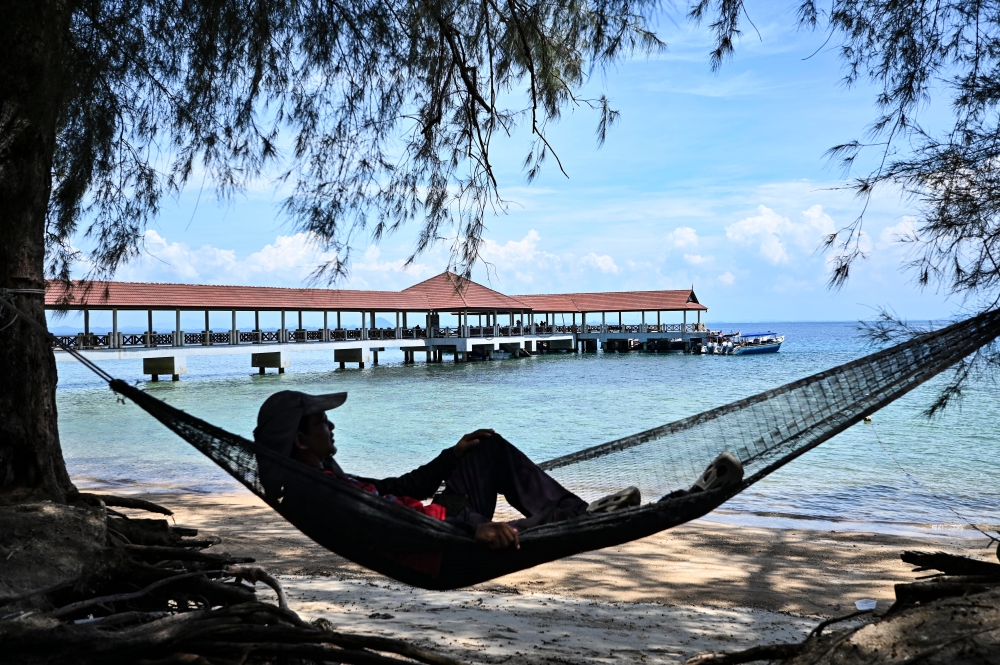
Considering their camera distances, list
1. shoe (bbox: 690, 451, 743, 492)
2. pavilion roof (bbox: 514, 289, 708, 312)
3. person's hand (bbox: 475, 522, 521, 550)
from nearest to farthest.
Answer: person's hand (bbox: 475, 522, 521, 550) → shoe (bbox: 690, 451, 743, 492) → pavilion roof (bbox: 514, 289, 708, 312)

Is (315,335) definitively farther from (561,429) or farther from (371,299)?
(561,429)

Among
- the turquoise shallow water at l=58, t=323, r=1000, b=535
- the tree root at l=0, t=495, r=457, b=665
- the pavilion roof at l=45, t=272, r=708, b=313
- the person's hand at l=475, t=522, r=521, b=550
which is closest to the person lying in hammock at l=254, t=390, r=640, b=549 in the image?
the person's hand at l=475, t=522, r=521, b=550

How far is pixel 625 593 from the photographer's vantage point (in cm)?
309

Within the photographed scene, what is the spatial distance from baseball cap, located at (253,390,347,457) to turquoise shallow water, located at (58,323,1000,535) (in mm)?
1714

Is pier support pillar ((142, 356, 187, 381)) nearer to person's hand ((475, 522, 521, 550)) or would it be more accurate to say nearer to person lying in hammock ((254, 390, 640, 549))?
person lying in hammock ((254, 390, 640, 549))

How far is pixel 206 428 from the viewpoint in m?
1.79

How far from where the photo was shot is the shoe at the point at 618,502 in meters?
1.87

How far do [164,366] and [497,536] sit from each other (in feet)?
58.2

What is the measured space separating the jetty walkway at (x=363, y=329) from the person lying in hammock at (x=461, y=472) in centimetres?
944

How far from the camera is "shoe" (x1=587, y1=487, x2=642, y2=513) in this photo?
1874mm

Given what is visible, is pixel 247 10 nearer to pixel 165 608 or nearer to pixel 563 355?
pixel 165 608

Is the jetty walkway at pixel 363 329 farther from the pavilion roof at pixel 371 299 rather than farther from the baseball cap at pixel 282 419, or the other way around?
the baseball cap at pixel 282 419

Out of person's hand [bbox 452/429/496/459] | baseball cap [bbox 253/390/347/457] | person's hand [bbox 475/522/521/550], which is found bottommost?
person's hand [bbox 475/522/521/550]

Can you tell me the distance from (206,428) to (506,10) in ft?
8.21
